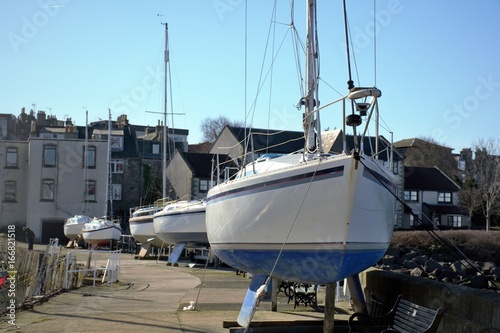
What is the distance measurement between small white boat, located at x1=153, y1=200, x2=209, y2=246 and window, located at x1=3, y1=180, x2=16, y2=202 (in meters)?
27.7

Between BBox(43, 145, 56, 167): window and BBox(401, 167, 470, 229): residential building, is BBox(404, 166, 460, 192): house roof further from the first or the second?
BBox(43, 145, 56, 167): window

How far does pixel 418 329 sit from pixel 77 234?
37844mm

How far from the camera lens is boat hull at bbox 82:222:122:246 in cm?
3841

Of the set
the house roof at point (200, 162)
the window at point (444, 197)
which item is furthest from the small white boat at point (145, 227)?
the window at point (444, 197)

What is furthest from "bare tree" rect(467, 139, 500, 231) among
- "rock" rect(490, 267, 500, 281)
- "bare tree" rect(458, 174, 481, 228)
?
"rock" rect(490, 267, 500, 281)

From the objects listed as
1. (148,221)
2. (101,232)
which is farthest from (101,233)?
(148,221)

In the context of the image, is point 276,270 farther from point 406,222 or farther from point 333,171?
point 406,222

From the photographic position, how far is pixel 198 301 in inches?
532

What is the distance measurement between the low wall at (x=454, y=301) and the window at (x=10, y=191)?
4582 centimetres

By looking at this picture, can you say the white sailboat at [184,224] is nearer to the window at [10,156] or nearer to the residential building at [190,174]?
the residential building at [190,174]

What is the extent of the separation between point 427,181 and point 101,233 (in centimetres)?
3373

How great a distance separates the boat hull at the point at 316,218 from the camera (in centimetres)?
799

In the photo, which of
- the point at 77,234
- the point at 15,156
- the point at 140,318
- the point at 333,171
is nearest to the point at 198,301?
the point at 140,318

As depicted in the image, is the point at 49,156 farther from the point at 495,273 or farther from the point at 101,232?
the point at 495,273
